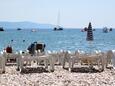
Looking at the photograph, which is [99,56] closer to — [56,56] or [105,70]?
[105,70]

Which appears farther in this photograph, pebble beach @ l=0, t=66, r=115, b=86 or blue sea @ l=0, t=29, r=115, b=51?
blue sea @ l=0, t=29, r=115, b=51

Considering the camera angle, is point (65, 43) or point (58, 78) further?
point (65, 43)

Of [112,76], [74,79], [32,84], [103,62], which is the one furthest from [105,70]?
[32,84]

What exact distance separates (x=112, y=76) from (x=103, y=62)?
244 cm

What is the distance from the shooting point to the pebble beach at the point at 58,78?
531 inches

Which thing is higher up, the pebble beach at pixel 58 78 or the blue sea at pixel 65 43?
the pebble beach at pixel 58 78

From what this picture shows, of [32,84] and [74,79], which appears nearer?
[32,84]

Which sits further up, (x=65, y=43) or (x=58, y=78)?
(x=58, y=78)

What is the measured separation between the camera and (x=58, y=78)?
48.1 feet

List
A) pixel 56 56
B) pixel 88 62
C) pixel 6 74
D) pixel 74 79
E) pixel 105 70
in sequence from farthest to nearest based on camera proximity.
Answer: pixel 56 56
pixel 88 62
pixel 105 70
pixel 6 74
pixel 74 79

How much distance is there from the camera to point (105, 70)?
683 inches

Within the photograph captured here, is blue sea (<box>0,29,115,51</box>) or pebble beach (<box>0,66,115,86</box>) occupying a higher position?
pebble beach (<box>0,66,115,86</box>)

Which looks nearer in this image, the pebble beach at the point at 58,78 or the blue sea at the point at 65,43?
the pebble beach at the point at 58,78

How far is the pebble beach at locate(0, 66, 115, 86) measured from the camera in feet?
44.2
